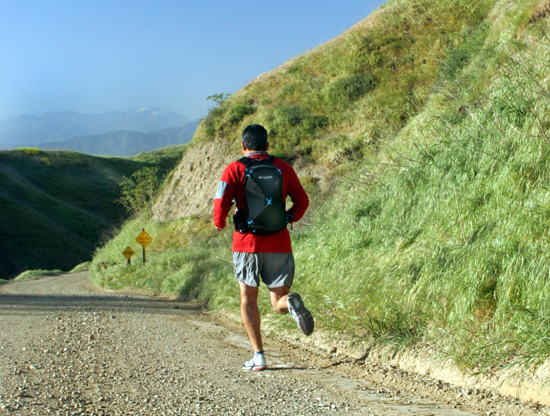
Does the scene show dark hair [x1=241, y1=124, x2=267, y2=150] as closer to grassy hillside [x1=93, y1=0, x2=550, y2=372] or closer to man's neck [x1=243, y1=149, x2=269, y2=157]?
man's neck [x1=243, y1=149, x2=269, y2=157]

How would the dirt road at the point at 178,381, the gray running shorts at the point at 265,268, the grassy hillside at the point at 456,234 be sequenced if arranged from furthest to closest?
the gray running shorts at the point at 265,268
the grassy hillside at the point at 456,234
the dirt road at the point at 178,381

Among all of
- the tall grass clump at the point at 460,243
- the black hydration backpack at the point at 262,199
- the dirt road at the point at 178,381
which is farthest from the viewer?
the black hydration backpack at the point at 262,199

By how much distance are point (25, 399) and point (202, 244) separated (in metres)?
12.6

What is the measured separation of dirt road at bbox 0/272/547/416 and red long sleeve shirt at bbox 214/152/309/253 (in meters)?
1.09

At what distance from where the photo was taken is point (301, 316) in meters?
4.09

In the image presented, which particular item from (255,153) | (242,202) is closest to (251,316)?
(242,202)

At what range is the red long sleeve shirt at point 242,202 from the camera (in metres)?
4.23

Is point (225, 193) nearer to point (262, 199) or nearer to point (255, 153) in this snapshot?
point (262, 199)

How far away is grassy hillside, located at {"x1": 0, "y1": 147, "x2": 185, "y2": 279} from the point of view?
186 feet

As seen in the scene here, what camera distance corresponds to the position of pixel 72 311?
347 inches

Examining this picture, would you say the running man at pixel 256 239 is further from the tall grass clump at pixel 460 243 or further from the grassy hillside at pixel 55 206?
the grassy hillside at pixel 55 206

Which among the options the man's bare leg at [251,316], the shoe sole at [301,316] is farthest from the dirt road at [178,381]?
the shoe sole at [301,316]

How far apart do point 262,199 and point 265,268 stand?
2.09ft

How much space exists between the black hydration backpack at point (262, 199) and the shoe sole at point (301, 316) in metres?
0.60
